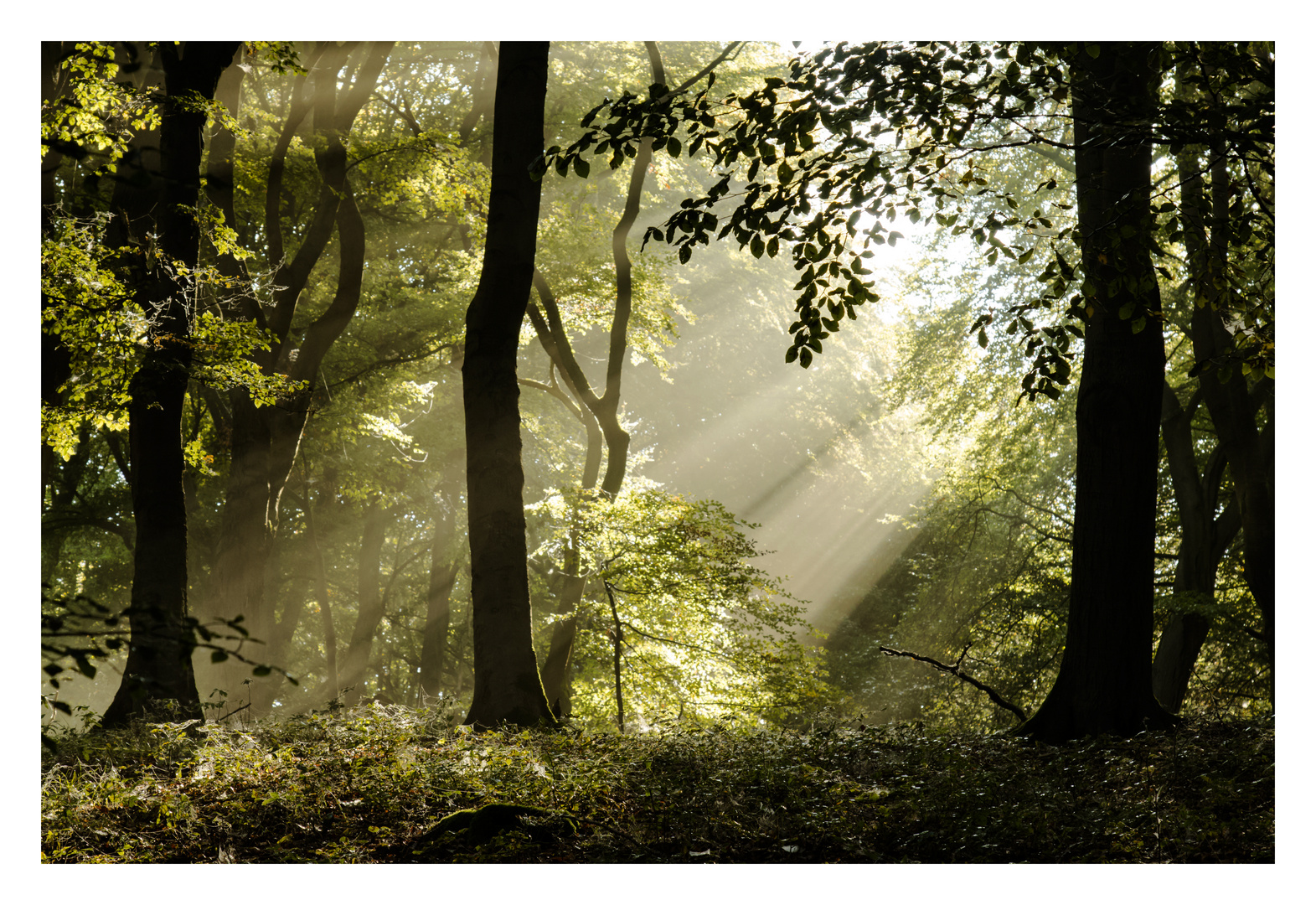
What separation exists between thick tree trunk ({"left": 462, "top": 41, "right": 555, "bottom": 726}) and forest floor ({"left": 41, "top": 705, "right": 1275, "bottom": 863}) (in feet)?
5.15

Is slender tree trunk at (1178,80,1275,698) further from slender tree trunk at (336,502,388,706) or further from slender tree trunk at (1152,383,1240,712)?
slender tree trunk at (336,502,388,706)

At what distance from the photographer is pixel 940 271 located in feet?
52.9

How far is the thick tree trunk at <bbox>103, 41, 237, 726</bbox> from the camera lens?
7.21 m

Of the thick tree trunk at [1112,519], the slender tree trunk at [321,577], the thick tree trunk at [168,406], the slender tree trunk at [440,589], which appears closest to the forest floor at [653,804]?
the thick tree trunk at [1112,519]

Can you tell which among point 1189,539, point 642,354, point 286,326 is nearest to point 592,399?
point 642,354

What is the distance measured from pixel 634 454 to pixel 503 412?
34.2 ft

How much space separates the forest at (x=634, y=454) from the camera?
4324mm

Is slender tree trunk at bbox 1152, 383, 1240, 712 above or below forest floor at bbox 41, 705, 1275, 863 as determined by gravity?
above

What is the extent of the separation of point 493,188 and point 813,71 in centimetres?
403

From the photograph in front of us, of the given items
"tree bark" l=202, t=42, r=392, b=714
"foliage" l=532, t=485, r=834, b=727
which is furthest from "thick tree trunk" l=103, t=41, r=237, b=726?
"foliage" l=532, t=485, r=834, b=727

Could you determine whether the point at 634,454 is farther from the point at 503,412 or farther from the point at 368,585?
the point at 503,412

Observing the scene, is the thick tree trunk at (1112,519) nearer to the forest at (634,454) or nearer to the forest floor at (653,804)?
the forest at (634,454)

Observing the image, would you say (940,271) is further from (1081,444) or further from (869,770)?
(869,770)

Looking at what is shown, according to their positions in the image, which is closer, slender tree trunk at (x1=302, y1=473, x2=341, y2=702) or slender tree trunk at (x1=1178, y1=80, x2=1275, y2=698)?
slender tree trunk at (x1=1178, y1=80, x2=1275, y2=698)
